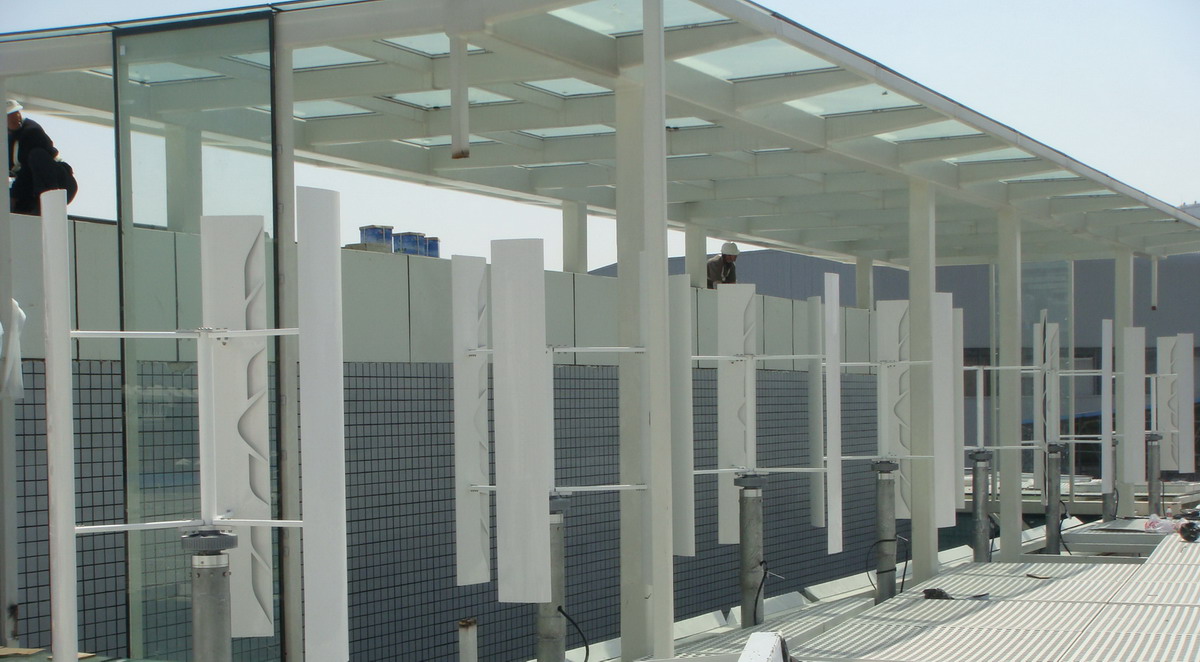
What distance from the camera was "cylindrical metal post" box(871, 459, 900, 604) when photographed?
31.2ft

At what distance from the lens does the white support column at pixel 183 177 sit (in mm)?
5816

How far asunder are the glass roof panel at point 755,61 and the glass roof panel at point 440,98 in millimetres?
1371

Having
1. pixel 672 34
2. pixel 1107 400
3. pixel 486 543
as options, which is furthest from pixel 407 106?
pixel 1107 400

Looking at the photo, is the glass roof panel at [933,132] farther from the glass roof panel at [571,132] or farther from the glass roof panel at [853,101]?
the glass roof panel at [571,132]

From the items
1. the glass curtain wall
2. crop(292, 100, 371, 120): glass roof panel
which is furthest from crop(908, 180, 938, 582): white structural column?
the glass curtain wall

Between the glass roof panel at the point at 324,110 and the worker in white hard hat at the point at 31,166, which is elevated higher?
the glass roof panel at the point at 324,110

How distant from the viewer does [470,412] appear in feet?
20.2

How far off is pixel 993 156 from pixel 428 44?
570cm

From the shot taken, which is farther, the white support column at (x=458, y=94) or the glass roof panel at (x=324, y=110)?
the glass roof panel at (x=324, y=110)

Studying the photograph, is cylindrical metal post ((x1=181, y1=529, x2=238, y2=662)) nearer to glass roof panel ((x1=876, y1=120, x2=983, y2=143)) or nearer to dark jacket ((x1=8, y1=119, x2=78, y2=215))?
dark jacket ((x1=8, y1=119, x2=78, y2=215))

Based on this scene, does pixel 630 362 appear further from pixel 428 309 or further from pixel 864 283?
pixel 864 283

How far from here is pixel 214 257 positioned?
4.38 metres

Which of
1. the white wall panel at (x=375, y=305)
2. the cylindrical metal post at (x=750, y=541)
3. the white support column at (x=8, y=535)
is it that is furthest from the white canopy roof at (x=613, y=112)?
the cylindrical metal post at (x=750, y=541)

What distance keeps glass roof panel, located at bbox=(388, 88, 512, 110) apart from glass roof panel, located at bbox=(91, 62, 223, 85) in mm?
2119
